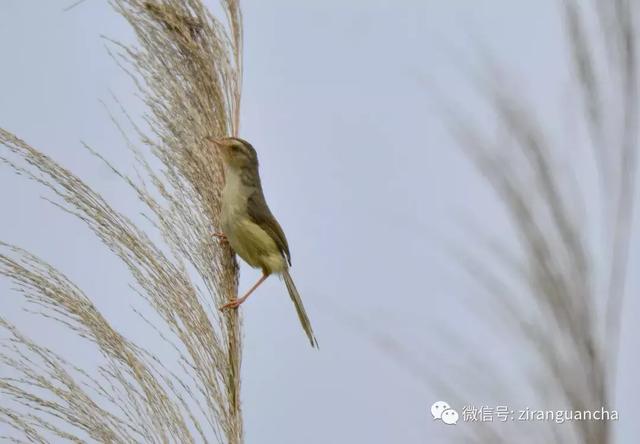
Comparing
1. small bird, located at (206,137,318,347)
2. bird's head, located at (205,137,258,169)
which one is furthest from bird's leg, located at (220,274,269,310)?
bird's head, located at (205,137,258,169)

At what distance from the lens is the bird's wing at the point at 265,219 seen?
13.4 feet

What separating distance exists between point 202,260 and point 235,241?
714 mm

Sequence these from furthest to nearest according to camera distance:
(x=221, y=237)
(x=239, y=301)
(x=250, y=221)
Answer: (x=250, y=221) → (x=221, y=237) → (x=239, y=301)

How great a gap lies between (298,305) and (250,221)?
535 mm

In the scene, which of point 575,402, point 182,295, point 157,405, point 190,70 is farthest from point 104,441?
point 575,402

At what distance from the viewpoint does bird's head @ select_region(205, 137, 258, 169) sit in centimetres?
336

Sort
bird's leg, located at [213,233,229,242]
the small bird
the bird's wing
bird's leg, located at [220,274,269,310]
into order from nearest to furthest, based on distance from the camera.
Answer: bird's leg, located at [220,274,269,310], bird's leg, located at [213,233,229,242], the small bird, the bird's wing

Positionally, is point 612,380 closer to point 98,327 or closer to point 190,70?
point 98,327

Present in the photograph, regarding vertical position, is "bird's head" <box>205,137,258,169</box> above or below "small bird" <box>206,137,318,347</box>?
above

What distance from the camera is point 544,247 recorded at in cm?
104

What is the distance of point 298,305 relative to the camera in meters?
4.30

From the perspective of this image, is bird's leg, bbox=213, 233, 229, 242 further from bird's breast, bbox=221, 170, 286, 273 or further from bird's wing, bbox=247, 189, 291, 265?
bird's wing, bbox=247, 189, 291, 265

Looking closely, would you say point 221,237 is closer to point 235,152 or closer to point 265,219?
point 235,152

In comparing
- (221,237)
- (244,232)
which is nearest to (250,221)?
(244,232)
